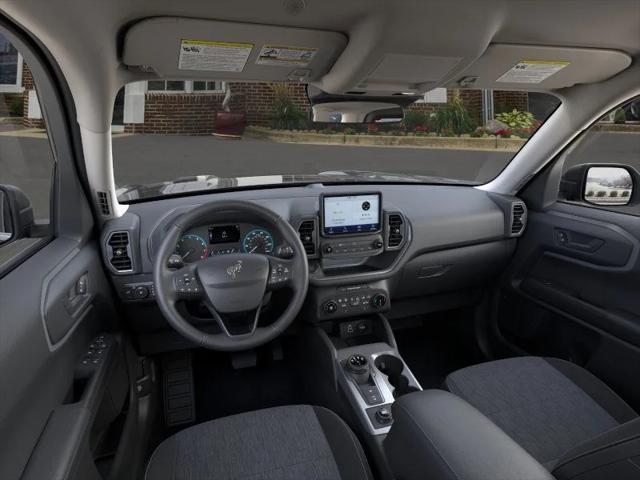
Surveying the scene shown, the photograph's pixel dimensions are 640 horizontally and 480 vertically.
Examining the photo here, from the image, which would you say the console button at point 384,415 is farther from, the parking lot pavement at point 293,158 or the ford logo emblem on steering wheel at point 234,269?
the parking lot pavement at point 293,158

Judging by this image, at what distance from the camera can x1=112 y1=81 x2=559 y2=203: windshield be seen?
95.4 inches

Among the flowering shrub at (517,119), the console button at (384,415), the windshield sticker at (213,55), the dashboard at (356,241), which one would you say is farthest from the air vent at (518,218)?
the windshield sticker at (213,55)

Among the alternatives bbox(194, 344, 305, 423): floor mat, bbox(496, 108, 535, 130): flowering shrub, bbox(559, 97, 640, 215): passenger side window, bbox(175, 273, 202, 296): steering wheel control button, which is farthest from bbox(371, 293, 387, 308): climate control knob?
bbox(496, 108, 535, 130): flowering shrub

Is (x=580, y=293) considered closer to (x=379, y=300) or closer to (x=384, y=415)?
(x=379, y=300)

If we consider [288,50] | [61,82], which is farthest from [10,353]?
[288,50]

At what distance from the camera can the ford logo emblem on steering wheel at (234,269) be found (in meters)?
1.87

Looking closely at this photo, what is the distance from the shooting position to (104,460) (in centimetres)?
182

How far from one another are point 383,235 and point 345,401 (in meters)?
0.88

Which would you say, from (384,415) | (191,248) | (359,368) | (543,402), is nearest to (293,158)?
(191,248)

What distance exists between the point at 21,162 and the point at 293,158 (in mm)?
1537

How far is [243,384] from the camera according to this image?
115 inches

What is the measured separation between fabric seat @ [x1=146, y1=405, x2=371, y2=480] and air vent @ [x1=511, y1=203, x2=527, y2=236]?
5.64 ft

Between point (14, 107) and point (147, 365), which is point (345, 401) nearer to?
point (147, 365)

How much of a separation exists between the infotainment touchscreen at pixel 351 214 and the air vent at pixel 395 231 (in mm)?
97
